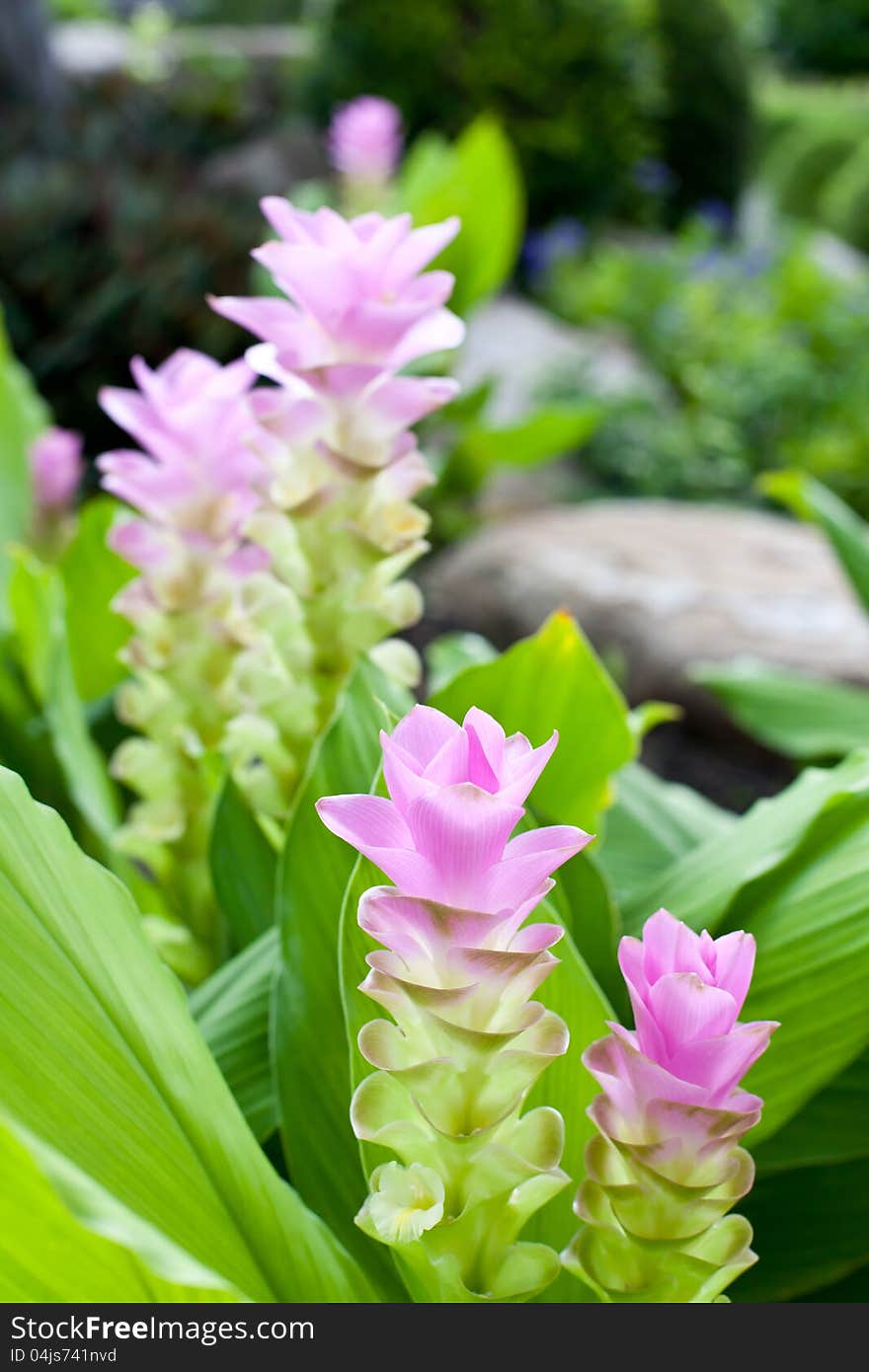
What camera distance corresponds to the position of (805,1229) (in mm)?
771

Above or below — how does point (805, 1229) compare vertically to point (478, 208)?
above

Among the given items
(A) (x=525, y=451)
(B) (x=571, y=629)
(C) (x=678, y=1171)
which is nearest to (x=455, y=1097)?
(C) (x=678, y=1171)

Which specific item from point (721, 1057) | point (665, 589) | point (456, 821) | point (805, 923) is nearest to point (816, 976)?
point (805, 923)

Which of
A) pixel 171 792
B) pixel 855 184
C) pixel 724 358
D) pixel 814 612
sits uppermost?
pixel 171 792

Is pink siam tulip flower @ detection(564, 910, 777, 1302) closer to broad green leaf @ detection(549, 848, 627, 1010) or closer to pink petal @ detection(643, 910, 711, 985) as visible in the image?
pink petal @ detection(643, 910, 711, 985)

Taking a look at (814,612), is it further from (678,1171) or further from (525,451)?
(678,1171)

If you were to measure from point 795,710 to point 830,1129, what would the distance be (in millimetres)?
1122

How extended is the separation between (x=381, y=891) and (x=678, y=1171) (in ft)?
0.52

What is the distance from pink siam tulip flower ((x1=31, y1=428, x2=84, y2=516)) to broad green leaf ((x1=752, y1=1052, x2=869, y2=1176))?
95 cm

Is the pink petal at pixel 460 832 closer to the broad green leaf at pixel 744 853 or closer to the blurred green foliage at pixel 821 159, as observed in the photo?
the broad green leaf at pixel 744 853

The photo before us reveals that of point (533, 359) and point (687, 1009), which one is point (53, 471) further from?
point (533, 359)

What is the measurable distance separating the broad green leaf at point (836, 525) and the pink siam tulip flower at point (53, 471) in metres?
0.78

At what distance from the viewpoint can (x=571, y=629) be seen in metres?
0.92

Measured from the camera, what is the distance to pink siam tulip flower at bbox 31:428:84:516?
1.37 metres
